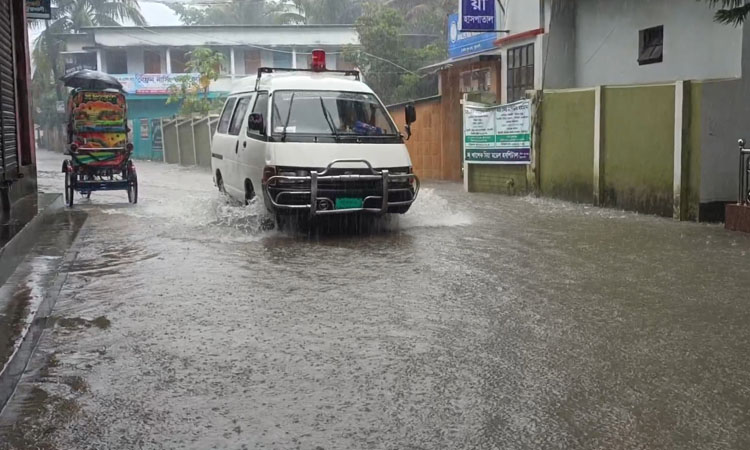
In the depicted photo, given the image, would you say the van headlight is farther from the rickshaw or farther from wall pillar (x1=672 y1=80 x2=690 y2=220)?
the rickshaw

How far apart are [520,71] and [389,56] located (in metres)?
12.5

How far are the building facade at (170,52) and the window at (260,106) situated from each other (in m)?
31.4

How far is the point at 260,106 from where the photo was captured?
11.2 meters

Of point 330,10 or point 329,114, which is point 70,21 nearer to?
point 330,10

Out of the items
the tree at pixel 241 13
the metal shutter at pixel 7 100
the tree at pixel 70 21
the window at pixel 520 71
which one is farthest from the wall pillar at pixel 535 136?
the tree at pixel 241 13

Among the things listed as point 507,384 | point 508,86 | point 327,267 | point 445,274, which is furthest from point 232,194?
point 508,86

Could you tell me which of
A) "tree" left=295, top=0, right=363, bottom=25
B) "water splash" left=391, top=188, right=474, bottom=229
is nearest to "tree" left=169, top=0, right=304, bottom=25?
"tree" left=295, top=0, right=363, bottom=25

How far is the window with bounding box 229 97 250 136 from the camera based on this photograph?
1199cm

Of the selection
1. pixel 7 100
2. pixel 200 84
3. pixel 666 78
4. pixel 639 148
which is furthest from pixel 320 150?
pixel 200 84

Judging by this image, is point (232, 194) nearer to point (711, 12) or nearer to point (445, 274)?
point (445, 274)

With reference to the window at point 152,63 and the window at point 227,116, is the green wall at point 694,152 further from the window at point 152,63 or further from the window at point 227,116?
the window at point 152,63

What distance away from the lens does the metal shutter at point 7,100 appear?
33.9ft

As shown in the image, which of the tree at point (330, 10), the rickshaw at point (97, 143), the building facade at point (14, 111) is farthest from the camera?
the tree at point (330, 10)

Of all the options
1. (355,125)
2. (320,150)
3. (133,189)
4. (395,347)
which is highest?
(355,125)
